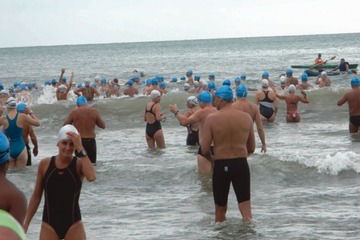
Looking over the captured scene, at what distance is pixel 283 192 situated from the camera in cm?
→ 1011

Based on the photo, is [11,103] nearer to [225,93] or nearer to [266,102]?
[225,93]

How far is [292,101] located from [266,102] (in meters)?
0.76

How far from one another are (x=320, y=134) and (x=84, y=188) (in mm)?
8287

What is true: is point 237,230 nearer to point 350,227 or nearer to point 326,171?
point 350,227

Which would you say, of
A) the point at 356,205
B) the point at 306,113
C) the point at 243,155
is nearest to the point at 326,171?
the point at 356,205

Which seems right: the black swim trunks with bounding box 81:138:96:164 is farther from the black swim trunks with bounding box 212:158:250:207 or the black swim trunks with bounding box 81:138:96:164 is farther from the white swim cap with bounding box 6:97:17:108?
the black swim trunks with bounding box 212:158:250:207

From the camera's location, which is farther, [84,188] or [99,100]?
[99,100]

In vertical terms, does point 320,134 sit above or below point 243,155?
below

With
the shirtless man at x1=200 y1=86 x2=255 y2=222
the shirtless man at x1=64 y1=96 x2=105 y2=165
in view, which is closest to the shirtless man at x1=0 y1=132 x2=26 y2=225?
the shirtless man at x1=200 y1=86 x2=255 y2=222

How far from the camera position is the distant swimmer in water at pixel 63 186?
521 cm

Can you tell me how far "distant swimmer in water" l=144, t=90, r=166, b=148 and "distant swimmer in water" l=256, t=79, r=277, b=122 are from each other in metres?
4.41

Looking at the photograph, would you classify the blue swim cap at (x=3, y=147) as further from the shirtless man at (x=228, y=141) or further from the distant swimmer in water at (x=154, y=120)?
the distant swimmer in water at (x=154, y=120)

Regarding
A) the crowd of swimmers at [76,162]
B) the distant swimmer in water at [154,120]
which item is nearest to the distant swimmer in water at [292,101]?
the distant swimmer in water at [154,120]

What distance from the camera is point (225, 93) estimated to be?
22.7 feet
